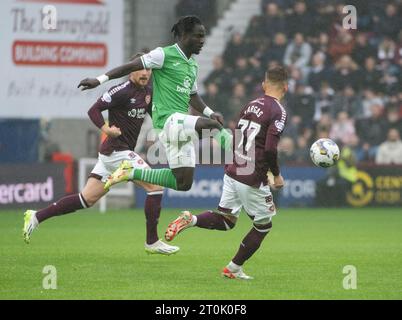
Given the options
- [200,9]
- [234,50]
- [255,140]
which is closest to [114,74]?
[255,140]

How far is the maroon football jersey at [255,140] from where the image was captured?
9.05m

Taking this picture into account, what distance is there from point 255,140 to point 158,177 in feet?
3.91

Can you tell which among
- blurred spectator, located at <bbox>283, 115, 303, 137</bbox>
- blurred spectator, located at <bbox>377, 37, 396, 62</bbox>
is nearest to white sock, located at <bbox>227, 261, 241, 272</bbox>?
blurred spectator, located at <bbox>283, 115, 303, 137</bbox>

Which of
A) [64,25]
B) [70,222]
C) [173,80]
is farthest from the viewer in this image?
[64,25]

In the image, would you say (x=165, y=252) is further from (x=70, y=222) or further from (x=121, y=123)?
(x=70, y=222)

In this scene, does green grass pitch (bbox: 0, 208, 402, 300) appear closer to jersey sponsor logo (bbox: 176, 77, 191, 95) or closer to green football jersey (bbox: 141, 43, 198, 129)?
green football jersey (bbox: 141, 43, 198, 129)

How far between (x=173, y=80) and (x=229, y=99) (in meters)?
11.1

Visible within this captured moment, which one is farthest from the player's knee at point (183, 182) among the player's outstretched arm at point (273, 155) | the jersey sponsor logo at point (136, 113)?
the jersey sponsor logo at point (136, 113)

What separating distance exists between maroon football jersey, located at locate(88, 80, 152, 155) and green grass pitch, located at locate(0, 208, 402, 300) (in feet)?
4.20

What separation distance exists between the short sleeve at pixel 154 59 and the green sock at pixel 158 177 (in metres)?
1.03

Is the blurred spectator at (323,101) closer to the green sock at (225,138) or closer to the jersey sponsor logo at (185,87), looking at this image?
the jersey sponsor logo at (185,87)

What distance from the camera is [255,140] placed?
9172 mm

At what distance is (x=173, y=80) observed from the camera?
9.87 metres
